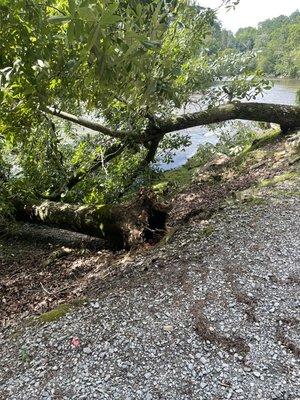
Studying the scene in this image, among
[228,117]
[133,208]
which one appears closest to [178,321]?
[133,208]

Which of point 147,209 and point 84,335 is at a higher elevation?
point 147,209

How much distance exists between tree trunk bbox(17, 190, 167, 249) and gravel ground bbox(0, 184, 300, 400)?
0.85 metres

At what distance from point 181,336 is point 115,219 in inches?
114

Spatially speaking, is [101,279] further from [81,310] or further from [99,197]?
[99,197]

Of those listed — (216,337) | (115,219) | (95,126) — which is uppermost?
(95,126)

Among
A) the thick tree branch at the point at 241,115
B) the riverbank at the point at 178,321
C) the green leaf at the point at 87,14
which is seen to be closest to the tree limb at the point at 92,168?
the thick tree branch at the point at 241,115

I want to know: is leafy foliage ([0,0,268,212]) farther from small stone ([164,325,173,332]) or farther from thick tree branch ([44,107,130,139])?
small stone ([164,325,173,332])

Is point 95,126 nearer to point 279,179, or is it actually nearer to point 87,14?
point 279,179

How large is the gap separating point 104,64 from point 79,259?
428 cm

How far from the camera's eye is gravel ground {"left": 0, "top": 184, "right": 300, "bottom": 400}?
3068mm

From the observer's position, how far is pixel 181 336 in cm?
353

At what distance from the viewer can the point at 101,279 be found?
16.1 ft

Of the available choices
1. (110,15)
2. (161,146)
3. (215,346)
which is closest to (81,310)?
(215,346)

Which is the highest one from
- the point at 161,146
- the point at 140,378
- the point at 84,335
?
the point at 161,146
